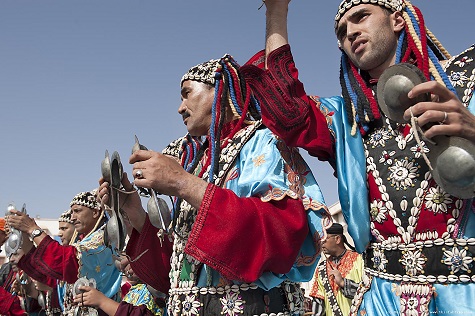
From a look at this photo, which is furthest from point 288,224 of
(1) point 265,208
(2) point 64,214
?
(2) point 64,214

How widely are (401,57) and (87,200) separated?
5062 millimetres

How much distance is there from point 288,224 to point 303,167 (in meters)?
0.46

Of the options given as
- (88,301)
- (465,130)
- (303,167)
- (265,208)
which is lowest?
(88,301)

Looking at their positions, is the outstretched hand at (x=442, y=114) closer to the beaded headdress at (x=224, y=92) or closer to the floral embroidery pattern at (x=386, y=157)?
the floral embroidery pattern at (x=386, y=157)

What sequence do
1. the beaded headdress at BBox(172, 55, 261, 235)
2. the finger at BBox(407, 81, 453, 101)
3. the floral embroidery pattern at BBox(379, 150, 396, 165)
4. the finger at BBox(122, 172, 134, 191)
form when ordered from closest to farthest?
1. the finger at BBox(407, 81, 453, 101)
2. the floral embroidery pattern at BBox(379, 150, 396, 165)
3. the beaded headdress at BBox(172, 55, 261, 235)
4. the finger at BBox(122, 172, 134, 191)

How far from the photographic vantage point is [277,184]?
2.40m

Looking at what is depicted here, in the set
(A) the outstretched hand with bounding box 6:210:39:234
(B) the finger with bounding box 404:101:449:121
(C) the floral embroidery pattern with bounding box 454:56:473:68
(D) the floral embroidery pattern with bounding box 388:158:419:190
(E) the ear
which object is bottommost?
(D) the floral embroidery pattern with bounding box 388:158:419:190

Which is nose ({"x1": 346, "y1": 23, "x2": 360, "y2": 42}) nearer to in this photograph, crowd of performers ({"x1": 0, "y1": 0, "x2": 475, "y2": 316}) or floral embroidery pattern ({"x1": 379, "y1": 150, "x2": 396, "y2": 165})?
crowd of performers ({"x1": 0, "y1": 0, "x2": 475, "y2": 316})

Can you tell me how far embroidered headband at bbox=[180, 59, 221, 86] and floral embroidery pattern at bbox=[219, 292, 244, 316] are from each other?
4.19 ft

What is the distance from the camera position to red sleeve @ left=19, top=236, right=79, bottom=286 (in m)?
5.60

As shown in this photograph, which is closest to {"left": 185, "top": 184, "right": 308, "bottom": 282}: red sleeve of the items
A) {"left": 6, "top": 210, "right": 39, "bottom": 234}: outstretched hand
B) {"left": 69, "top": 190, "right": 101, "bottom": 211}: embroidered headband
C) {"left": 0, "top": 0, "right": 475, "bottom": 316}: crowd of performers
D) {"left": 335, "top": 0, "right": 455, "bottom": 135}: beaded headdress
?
{"left": 0, "top": 0, "right": 475, "bottom": 316}: crowd of performers

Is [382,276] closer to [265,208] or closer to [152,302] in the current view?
[265,208]

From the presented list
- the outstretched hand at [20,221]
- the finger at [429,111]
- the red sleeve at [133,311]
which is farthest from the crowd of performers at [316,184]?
the outstretched hand at [20,221]

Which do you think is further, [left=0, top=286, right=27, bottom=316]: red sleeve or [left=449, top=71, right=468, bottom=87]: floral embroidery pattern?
[left=0, top=286, right=27, bottom=316]: red sleeve
